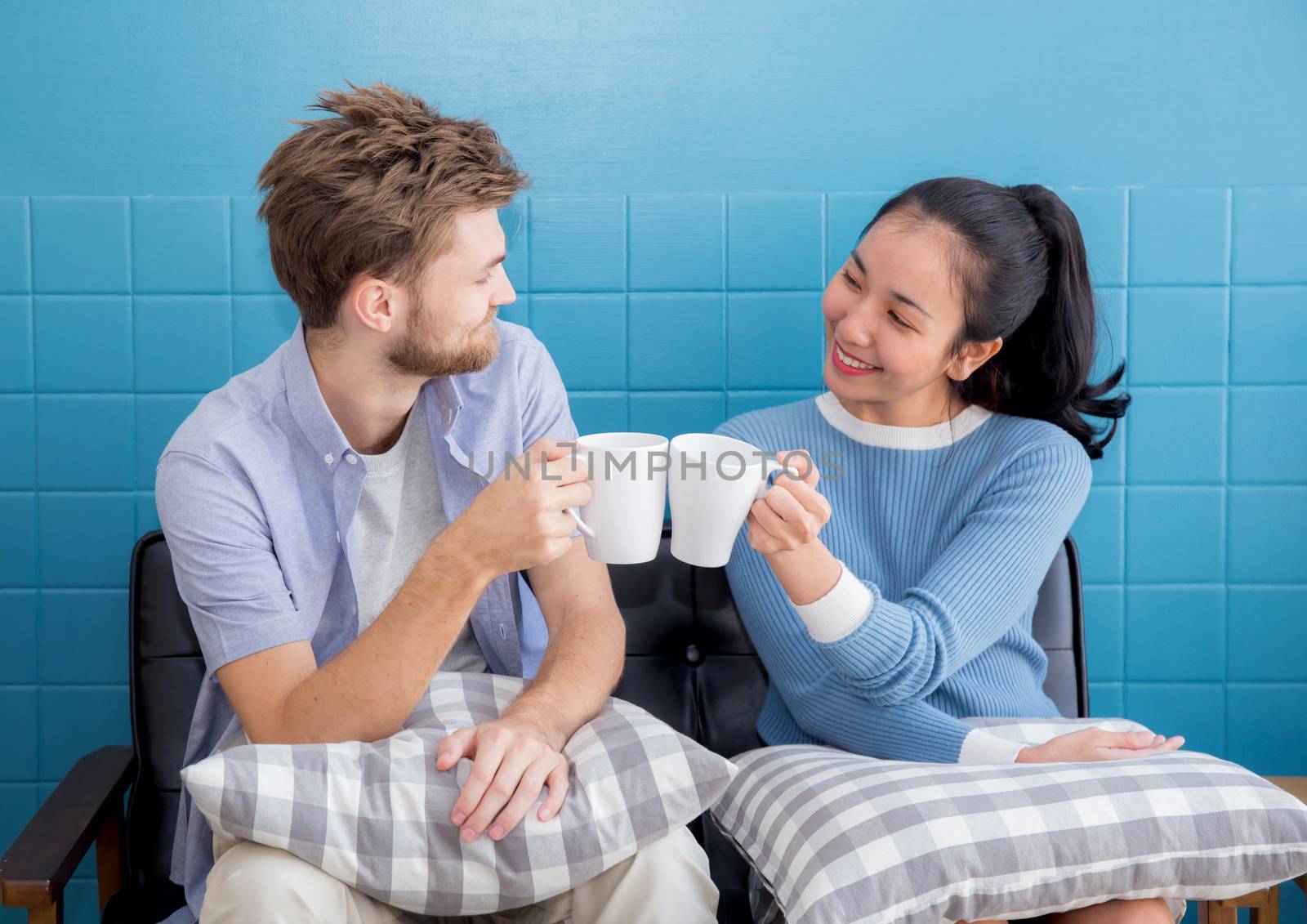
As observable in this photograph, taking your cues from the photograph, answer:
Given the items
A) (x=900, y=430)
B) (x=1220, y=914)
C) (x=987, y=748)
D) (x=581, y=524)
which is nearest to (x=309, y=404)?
(x=581, y=524)

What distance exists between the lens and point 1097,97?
171cm

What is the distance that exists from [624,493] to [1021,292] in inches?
28.0

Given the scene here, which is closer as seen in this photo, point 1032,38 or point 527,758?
point 527,758

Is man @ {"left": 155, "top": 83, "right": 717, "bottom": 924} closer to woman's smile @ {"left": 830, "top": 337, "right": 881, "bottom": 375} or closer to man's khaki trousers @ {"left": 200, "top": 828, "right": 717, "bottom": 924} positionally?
man's khaki trousers @ {"left": 200, "top": 828, "right": 717, "bottom": 924}

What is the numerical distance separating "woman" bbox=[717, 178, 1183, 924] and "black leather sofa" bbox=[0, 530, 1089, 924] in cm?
10

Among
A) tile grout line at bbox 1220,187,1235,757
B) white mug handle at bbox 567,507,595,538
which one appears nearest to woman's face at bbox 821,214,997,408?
white mug handle at bbox 567,507,595,538

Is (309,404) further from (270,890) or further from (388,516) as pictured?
(270,890)

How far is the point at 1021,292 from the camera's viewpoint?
147 centimetres

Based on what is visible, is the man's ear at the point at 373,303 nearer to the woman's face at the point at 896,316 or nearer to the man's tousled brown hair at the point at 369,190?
the man's tousled brown hair at the point at 369,190

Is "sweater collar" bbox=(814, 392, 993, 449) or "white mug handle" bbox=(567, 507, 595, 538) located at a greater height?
"sweater collar" bbox=(814, 392, 993, 449)

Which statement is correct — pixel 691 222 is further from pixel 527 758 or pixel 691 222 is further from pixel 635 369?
pixel 527 758

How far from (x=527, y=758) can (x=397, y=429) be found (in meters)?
0.55

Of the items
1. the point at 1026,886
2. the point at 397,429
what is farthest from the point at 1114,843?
the point at 397,429

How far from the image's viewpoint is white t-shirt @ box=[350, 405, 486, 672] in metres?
1.41
